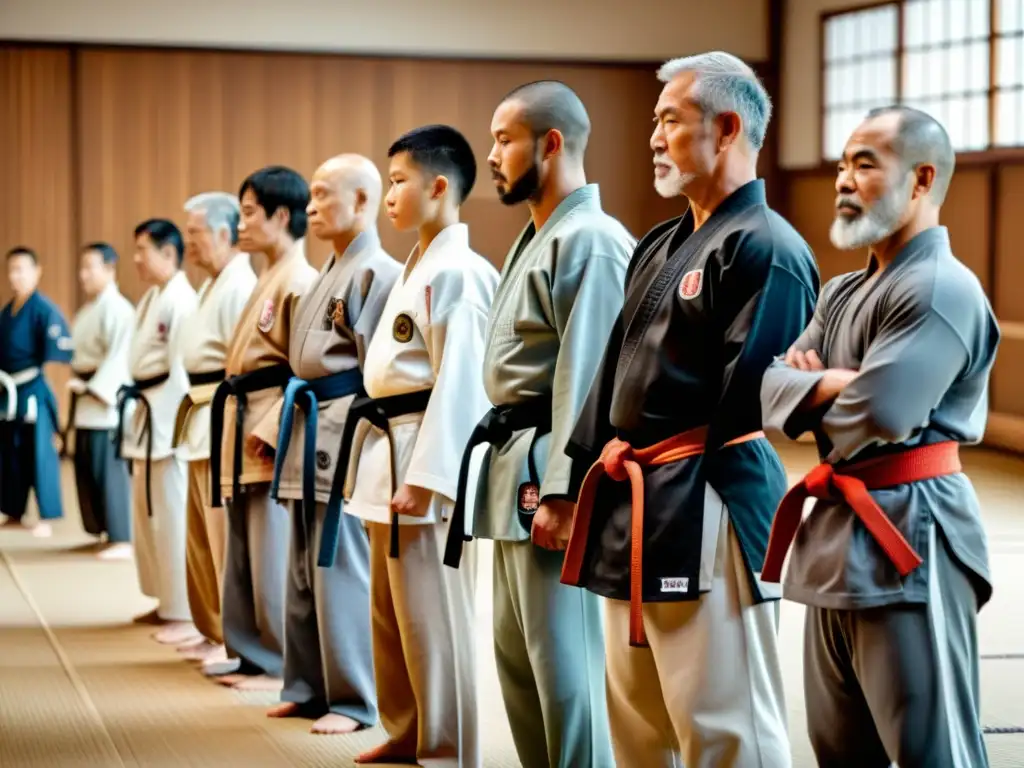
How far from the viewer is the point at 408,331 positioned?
348 centimetres

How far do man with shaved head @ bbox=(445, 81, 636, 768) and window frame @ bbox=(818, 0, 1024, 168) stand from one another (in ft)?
22.2

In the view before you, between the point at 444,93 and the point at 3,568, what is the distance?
17.6 feet

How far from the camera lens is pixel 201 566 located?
16.1 ft

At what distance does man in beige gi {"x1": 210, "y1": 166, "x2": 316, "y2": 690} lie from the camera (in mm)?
4293

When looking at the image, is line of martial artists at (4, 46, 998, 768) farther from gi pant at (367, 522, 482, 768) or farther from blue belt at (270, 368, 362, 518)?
blue belt at (270, 368, 362, 518)

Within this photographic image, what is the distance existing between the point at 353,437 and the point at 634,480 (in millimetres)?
1373

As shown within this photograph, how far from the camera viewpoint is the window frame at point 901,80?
9.33 metres

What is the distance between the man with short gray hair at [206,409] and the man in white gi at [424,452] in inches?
49.3

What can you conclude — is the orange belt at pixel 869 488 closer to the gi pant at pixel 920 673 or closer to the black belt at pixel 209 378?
the gi pant at pixel 920 673

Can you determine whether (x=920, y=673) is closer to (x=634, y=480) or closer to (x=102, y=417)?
(x=634, y=480)

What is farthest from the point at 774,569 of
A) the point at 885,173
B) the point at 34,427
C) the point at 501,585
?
the point at 34,427

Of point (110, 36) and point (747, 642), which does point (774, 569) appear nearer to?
point (747, 642)

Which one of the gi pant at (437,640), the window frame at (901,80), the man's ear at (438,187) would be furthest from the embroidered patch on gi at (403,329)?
the window frame at (901,80)

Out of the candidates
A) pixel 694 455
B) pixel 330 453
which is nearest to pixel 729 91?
pixel 694 455
